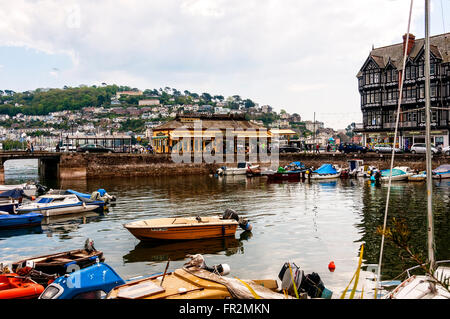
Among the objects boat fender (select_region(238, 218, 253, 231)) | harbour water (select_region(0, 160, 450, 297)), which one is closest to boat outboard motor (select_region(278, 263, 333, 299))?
harbour water (select_region(0, 160, 450, 297))

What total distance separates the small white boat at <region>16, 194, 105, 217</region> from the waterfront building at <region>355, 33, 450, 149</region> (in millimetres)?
48970

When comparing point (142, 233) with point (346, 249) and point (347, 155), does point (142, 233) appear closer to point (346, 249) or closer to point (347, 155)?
point (346, 249)

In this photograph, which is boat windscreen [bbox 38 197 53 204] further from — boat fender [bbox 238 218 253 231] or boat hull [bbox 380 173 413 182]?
boat hull [bbox 380 173 413 182]

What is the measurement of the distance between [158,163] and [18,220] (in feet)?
134

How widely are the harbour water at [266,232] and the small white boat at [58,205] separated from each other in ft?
2.62

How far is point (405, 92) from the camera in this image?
70062 millimetres

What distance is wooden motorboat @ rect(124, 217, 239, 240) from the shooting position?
70.4ft

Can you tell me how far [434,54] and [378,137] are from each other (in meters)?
16.5

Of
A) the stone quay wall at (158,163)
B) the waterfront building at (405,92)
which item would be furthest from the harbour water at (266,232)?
the waterfront building at (405,92)

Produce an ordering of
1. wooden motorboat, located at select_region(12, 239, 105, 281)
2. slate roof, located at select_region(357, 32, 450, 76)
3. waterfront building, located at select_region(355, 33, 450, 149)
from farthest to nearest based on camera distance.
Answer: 1. slate roof, located at select_region(357, 32, 450, 76)
2. waterfront building, located at select_region(355, 33, 450, 149)
3. wooden motorboat, located at select_region(12, 239, 105, 281)

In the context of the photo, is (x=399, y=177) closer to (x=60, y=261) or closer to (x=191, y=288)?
(x=60, y=261)

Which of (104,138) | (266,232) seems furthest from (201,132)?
(266,232)

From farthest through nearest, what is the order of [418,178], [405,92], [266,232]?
[405,92]
[418,178]
[266,232]

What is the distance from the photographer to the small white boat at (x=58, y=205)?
2994 cm
